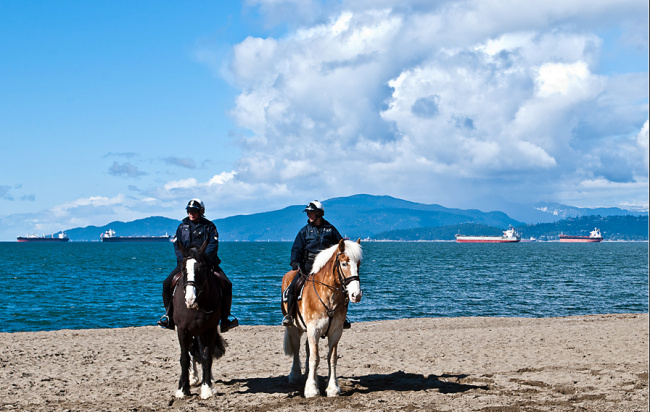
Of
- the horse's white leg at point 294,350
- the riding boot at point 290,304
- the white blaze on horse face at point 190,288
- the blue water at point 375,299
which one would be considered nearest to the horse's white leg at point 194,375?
the horse's white leg at point 294,350

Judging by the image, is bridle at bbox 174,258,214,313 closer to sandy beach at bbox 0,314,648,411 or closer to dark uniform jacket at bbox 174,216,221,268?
dark uniform jacket at bbox 174,216,221,268

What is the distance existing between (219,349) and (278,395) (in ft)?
4.20

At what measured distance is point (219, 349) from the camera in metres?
10.3

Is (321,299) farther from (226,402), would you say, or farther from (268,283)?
(268,283)

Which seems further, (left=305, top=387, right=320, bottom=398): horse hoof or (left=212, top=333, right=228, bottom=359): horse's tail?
(left=212, top=333, right=228, bottom=359): horse's tail

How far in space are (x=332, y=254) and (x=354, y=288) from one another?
924 millimetres

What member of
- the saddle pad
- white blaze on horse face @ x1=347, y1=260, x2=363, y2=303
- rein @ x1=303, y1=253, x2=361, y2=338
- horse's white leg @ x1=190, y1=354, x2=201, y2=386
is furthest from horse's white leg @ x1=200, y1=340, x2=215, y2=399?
white blaze on horse face @ x1=347, y1=260, x2=363, y2=303

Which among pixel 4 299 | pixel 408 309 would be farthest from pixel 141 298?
pixel 408 309

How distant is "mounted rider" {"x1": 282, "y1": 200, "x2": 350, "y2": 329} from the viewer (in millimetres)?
10172

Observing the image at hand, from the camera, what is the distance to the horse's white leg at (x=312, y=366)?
31.6 feet

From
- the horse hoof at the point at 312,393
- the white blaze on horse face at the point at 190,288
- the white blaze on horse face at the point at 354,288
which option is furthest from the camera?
the horse hoof at the point at 312,393

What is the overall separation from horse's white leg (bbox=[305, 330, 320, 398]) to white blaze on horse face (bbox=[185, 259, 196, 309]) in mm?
1940

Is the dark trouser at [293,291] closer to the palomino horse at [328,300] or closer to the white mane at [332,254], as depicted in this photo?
the palomino horse at [328,300]

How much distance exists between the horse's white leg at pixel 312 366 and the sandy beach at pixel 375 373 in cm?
17
